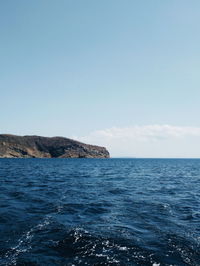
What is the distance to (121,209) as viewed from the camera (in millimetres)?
20172

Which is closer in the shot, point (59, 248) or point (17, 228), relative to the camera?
point (59, 248)

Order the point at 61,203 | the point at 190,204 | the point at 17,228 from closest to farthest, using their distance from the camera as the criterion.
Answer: the point at 17,228 → the point at 61,203 → the point at 190,204

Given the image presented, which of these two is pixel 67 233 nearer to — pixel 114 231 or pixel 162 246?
pixel 114 231

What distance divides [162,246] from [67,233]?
5.37m

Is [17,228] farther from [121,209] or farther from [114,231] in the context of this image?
[121,209]

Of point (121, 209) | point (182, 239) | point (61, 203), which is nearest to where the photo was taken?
point (182, 239)

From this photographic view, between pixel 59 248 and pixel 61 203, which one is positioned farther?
pixel 61 203

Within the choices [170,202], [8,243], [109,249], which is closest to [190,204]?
[170,202]

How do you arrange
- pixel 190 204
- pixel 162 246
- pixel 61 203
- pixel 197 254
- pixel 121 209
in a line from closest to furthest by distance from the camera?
1. pixel 197 254
2. pixel 162 246
3. pixel 121 209
4. pixel 61 203
5. pixel 190 204

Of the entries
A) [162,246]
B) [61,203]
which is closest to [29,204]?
[61,203]

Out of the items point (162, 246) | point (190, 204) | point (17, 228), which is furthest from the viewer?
point (190, 204)

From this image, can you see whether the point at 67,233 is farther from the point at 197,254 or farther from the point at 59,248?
the point at 197,254

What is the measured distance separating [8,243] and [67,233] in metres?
3.25

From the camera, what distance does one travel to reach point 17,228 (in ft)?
46.4
